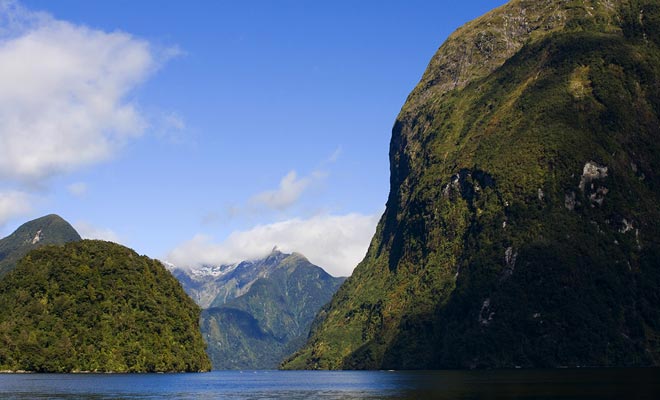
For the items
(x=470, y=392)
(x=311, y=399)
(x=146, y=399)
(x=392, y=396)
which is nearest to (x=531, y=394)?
(x=470, y=392)

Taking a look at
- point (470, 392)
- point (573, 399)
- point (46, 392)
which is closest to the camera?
point (573, 399)

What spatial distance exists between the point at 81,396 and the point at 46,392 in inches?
431

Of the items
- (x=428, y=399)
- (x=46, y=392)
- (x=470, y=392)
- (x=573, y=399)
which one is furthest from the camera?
(x=46, y=392)

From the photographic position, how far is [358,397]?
131000 mm

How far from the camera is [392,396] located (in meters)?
126

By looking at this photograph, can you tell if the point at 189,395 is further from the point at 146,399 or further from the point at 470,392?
the point at 470,392

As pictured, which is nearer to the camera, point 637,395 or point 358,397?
point 637,395

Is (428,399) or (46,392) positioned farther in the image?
(46,392)

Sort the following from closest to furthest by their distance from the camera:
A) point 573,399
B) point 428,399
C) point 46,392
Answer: point 573,399 < point 428,399 < point 46,392

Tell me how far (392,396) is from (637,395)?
37.8 meters

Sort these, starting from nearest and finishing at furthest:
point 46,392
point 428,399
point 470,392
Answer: point 428,399 → point 470,392 → point 46,392

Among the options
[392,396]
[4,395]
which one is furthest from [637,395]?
[4,395]

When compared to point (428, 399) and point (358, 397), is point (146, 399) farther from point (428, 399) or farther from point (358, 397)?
point (428, 399)

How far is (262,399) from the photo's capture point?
435 ft
